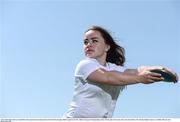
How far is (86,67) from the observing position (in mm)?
3930

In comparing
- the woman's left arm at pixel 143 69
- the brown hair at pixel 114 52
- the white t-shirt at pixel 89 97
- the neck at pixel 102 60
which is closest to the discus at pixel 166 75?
the woman's left arm at pixel 143 69

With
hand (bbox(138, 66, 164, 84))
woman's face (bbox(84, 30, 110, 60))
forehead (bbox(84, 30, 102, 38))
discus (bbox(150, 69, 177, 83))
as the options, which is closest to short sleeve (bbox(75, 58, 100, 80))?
woman's face (bbox(84, 30, 110, 60))

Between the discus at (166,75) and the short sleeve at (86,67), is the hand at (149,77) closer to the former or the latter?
the discus at (166,75)

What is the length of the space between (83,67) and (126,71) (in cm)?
54

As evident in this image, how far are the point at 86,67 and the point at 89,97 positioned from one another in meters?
0.35

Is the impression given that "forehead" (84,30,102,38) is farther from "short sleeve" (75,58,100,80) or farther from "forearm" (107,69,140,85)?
"forearm" (107,69,140,85)

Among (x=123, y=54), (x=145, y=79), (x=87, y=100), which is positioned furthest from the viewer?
(x=123, y=54)

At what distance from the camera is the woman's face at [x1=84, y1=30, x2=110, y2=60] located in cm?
411

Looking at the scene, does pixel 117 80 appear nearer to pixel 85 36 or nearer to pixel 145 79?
pixel 145 79

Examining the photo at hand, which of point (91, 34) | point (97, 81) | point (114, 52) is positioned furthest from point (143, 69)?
point (114, 52)

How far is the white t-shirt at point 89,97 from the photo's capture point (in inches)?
153

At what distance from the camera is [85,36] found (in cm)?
414

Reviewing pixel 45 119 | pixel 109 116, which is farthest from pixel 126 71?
pixel 45 119

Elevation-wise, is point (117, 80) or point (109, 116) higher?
point (117, 80)
